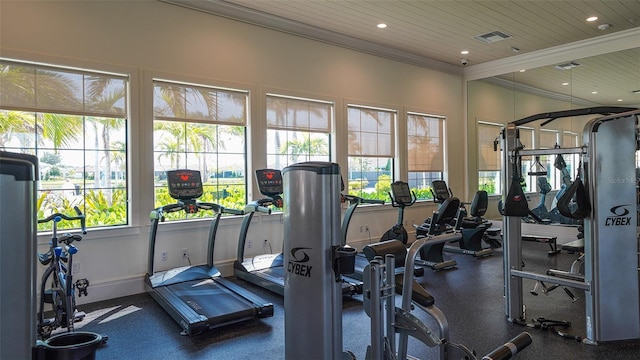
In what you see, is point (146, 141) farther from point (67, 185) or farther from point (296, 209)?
point (296, 209)

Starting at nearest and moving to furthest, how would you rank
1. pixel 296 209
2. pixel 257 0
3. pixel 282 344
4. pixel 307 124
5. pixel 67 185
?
1. pixel 296 209
2. pixel 282 344
3. pixel 67 185
4. pixel 257 0
5. pixel 307 124

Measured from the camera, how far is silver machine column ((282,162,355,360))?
233 centimetres

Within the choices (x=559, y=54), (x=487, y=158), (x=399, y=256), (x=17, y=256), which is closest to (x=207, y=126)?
(x=399, y=256)

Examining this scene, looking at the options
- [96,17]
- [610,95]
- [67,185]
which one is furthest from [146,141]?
[610,95]

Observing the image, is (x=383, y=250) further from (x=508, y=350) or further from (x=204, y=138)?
(x=204, y=138)

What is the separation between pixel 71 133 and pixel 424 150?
237 inches

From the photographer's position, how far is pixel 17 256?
3.56 feet

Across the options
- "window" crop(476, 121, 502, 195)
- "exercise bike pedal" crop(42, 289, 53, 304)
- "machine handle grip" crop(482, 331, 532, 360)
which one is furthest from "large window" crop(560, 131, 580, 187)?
"exercise bike pedal" crop(42, 289, 53, 304)

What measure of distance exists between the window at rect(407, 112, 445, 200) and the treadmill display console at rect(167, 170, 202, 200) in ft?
14.5

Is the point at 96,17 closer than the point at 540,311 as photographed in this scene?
No

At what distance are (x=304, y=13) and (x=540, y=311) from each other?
15.3ft

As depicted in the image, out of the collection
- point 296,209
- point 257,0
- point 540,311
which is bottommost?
point 540,311

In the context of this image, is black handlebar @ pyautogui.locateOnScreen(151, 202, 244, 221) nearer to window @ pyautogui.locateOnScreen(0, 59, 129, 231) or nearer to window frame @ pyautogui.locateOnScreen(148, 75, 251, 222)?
window frame @ pyautogui.locateOnScreen(148, 75, 251, 222)

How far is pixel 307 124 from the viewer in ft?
20.3
